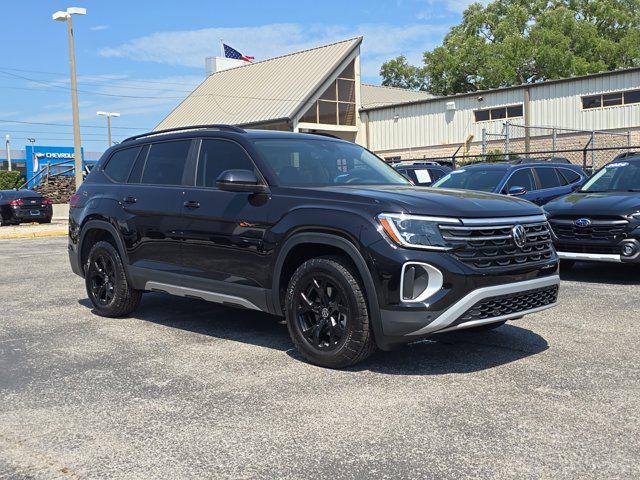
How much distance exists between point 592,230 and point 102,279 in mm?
5921

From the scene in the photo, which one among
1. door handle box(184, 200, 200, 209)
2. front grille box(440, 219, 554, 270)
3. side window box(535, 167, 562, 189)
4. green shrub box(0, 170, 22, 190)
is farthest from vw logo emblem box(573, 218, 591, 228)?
green shrub box(0, 170, 22, 190)

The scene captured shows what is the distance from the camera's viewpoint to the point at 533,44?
54.8m

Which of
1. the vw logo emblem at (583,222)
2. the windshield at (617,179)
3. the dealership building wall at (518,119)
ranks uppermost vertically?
the dealership building wall at (518,119)

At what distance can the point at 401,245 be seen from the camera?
479 centimetres

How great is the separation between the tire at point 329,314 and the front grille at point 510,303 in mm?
670

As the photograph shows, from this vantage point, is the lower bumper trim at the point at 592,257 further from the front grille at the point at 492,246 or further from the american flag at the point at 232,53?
the american flag at the point at 232,53

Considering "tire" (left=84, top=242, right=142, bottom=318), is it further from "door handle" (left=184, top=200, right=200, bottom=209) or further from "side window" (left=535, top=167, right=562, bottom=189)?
"side window" (left=535, top=167, right=562, bottom=189)

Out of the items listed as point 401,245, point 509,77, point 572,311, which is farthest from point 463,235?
point 509,77

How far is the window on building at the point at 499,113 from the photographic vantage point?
120ft

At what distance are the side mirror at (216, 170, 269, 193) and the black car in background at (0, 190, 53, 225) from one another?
22151 millimetres

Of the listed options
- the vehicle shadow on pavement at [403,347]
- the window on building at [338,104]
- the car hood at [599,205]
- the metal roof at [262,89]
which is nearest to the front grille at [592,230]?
the car hood at [599,205]

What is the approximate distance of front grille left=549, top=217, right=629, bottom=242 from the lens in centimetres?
895

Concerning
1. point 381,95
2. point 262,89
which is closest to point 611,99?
point 262,89

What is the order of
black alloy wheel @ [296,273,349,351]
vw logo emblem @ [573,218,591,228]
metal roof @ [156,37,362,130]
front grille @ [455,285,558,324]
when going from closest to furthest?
front grille @ [455,285,558,324]
black alloy wheel @ [296,273,349,351]
vw logo emblem @ [573,218,591,228]
metal roof @ [156,37,362,130]
